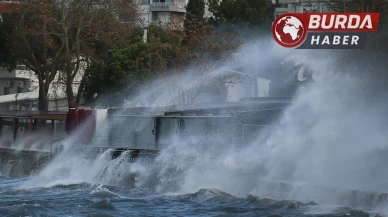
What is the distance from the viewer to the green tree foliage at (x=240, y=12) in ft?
243

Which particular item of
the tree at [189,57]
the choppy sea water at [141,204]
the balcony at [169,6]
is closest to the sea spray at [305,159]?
the choppy sea water at [141,204]

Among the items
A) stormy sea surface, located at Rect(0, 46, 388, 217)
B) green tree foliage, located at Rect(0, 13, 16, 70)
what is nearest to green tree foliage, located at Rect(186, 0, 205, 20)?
green tree foliage, located at Rect(0, 13, 16, 70)

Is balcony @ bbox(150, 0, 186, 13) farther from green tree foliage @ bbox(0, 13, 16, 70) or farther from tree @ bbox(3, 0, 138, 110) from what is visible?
tree @ bbox(3, 0, 138, 110)

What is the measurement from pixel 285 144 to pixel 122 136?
10.4m

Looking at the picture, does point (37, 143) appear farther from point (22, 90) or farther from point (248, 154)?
point (22, 90)

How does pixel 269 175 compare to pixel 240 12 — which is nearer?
pixel 269 175

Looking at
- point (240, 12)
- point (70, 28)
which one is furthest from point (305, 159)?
point (240, 12)

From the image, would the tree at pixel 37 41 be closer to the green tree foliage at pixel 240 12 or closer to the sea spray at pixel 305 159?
the green tree foliage at pixel 240 12

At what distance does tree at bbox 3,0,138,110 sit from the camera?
5975 centimetres

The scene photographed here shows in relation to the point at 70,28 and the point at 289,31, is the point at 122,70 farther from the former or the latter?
the point at 289,31

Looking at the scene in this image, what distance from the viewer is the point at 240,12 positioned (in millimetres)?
75125

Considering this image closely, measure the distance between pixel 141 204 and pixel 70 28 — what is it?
35.6 m

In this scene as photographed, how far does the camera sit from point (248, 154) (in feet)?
102

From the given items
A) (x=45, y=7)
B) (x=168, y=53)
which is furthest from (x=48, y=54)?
(x=168, y=53)
